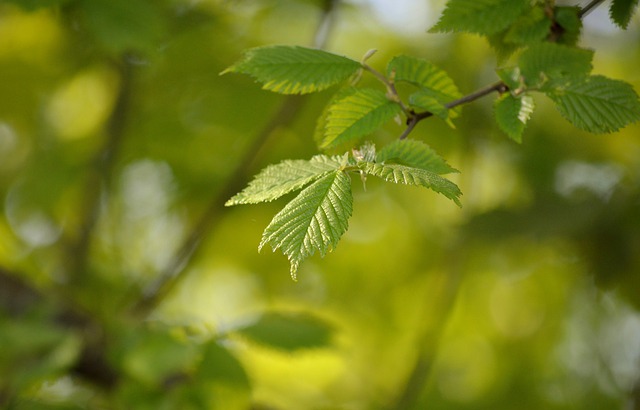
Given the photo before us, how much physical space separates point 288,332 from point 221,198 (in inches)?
25.6

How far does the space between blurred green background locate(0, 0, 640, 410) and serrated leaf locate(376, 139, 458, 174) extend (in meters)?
0.69

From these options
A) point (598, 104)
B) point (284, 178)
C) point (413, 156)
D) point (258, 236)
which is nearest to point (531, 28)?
point (598, 104)

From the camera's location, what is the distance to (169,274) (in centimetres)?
187

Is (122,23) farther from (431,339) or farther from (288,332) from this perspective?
(431,339)

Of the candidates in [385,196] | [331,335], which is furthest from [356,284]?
[331,335]

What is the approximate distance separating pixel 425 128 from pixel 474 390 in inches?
44.6

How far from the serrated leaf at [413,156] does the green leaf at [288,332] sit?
2.36 ft

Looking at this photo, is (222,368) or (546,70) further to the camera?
(222,368)

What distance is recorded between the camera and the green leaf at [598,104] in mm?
680

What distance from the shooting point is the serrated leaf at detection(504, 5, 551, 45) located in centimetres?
79

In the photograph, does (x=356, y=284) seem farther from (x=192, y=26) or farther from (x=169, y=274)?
(x=192, y=26)

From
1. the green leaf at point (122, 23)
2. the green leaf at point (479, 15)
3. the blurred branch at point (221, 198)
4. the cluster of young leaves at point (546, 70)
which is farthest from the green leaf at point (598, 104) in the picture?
the blurred branch at point (221, 198)

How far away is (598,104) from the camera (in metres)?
0.68

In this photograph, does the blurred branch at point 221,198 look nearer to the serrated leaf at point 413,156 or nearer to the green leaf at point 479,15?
the green leaf at point 479,15
